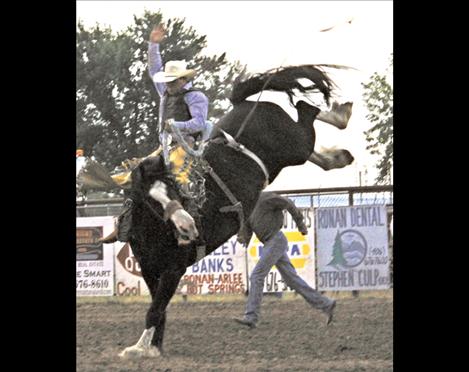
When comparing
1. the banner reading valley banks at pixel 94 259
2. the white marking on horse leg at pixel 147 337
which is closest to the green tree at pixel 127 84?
the white marking on horse leg at pixel 147 337

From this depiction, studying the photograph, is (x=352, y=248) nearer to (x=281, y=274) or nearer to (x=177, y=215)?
(x=281, y=274)

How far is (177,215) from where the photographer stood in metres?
7.64

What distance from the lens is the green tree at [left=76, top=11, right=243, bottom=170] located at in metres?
8.23

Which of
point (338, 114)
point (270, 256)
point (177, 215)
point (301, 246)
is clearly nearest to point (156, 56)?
point (177, 215)

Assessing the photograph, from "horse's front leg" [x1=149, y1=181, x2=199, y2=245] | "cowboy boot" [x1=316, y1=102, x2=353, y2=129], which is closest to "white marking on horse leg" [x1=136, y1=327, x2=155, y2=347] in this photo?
"horse's front leg" [x1=149, y1=181, x2=199, y2=245]

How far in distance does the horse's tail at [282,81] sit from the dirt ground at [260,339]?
1733 mm

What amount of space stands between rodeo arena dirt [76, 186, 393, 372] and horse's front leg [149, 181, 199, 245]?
813 mm

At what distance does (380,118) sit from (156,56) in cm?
188

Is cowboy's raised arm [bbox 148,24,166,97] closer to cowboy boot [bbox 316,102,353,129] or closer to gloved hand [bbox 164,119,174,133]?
gloved hand [bbox 164,119,174,133]

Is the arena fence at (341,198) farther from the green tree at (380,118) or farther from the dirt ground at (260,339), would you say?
the dirt ground at (260,339)

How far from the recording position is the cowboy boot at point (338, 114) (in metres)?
8.34

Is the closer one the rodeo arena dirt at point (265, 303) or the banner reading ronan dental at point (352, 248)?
the rodeo arena dirt at point (265, 303)
